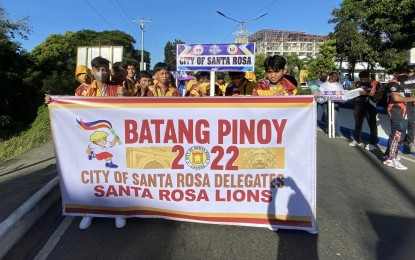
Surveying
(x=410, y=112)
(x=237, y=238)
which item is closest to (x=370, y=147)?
(x=410, y=112)

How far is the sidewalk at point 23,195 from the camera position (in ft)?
12.2

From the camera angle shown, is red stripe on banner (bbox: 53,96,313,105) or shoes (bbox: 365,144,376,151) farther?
shoes (bbox: 365,144,376,151)

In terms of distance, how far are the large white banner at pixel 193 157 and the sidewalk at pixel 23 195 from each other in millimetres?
699

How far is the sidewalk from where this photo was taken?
3.73m

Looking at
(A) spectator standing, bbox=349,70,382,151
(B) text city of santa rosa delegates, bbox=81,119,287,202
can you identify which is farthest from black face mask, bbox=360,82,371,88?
(B) text city of santa rosa delegates, bbox=81,119,287,202

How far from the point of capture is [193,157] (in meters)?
3.69

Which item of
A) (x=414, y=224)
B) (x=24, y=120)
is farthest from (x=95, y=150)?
(x=24, y=120)

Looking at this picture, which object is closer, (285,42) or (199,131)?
(199,131)

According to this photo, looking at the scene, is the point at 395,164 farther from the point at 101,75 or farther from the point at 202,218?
the point at 101,75

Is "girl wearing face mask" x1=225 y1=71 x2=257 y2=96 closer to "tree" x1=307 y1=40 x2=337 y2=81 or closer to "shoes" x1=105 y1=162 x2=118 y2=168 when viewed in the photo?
"shoes" x1=105 y1=162 x2=118 y2=168

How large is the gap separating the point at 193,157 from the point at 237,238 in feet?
3.11

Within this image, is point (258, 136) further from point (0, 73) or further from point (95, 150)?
point (0, 73)

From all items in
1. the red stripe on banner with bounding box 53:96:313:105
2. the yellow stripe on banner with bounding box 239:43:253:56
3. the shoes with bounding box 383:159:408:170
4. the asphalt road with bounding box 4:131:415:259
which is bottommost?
the asphalt road with bounding box 4:131:415:259

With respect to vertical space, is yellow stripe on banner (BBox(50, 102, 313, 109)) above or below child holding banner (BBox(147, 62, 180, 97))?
below
